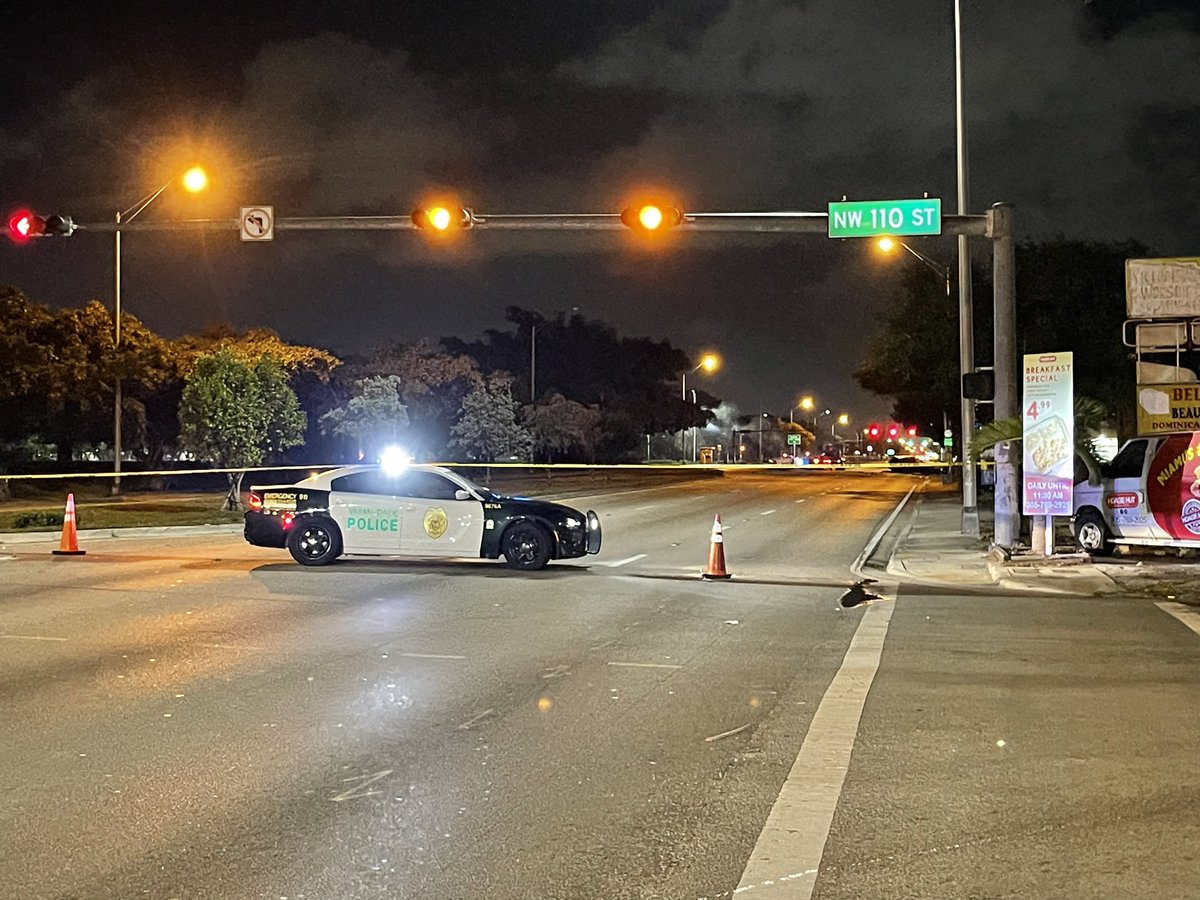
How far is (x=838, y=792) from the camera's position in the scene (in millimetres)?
6238

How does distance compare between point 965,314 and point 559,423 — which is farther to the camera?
point 559,423

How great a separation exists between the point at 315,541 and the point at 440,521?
182cm

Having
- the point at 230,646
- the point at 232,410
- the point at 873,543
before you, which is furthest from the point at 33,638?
the point at 232,410

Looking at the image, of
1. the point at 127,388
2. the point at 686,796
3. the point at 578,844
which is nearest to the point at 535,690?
the point at 686,796

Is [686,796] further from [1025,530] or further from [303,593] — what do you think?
[1025,530]

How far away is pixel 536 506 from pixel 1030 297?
27.2m

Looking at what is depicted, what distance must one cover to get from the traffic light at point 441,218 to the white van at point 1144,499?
34.4 ft

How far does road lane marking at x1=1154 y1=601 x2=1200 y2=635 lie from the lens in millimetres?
11950

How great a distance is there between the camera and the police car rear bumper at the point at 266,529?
17031 millimetres

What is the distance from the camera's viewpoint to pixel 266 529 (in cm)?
1711

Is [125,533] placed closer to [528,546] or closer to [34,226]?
[34,226]

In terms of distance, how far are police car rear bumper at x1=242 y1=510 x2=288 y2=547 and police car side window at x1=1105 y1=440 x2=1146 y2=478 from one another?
1247 centimetres

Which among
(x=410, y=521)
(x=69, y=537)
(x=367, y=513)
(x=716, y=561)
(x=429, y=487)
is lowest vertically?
(x=716, y=561)

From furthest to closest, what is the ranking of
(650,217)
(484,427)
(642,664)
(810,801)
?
1. (484,427)
2. (650,217)
3. (642,664)
4. (810,801)
